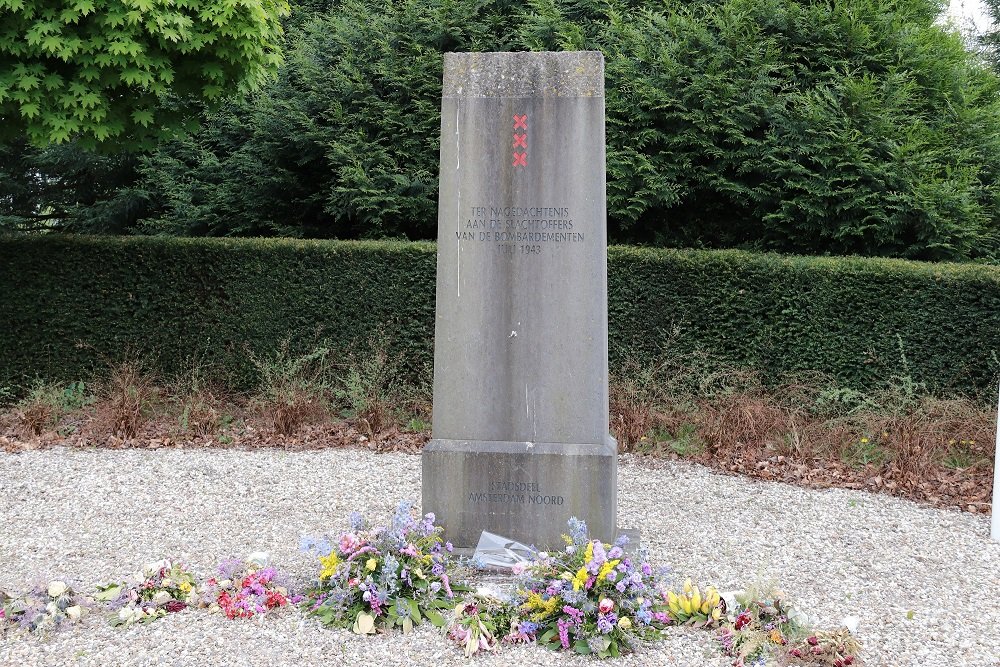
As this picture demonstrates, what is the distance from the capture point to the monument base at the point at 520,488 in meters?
4.56

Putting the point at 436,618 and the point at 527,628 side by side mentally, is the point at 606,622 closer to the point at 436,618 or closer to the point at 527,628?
the point at 527,628

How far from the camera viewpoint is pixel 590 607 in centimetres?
367

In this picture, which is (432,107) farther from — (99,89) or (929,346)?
(929,346)

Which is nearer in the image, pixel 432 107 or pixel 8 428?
pixel 8 428

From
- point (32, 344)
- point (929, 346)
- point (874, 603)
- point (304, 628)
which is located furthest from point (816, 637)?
point (32, 344)

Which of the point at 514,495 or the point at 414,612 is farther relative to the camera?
the point at 514,495

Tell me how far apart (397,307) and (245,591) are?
5.19 meters

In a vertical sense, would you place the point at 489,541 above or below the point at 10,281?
below

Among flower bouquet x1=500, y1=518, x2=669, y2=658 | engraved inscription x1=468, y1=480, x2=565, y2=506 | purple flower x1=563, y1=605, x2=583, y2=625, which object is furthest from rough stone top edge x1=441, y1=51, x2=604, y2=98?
purple flower x1=563, y1=605, x2=583, y2=625

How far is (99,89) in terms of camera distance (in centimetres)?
679

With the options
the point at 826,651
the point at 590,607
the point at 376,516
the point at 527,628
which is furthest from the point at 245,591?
the point at 826,651

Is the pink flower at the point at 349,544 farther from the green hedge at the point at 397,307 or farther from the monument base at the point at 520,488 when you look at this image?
the green hedge at the point at 397,307

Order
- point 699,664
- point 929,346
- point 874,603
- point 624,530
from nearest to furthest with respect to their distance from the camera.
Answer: point 699,664 < point 874,603 < point 624,530 < point 929,346

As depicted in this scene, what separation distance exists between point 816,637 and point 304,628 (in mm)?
2145
